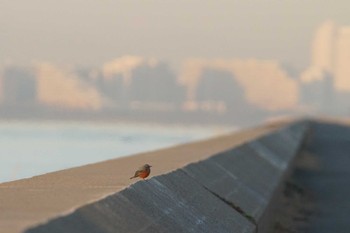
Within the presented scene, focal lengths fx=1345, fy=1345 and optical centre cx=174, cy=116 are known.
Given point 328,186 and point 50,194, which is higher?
point 50,194

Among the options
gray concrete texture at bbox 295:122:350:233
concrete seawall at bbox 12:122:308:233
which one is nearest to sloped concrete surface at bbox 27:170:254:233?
concrete seawall at bbox 12:122:308:233

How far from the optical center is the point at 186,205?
1260 cm

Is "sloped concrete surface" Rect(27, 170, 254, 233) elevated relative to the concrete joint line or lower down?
elevated

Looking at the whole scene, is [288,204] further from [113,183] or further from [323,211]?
[113,183]

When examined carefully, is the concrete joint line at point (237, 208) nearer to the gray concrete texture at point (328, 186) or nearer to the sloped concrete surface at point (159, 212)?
the sloped concrete surface at point (159, 212)

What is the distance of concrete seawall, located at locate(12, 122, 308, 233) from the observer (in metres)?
9.50

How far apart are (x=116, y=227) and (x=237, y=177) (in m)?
10.6

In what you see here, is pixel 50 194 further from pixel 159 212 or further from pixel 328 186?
pixel 328 186

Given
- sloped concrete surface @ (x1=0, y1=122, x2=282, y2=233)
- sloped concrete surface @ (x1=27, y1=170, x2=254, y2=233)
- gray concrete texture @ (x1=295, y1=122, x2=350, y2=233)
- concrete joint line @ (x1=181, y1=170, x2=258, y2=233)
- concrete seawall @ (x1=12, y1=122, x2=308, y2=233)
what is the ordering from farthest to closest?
1. gray concrete texture @ (x1=295, y1=122, x2=350, y2=233)
2. concrete joint line @ (x1=181, y1=170, x2=258, y2=233)
3. concrete seawall @ (x1=12, y1=122, x2=308, y2=233)
4. sloped concrete surface @ (x1=27, y1=170, x2=254, y2=233)
5. sloped concrete surface @ (x1=0, y1=122, x2=282, y2=233)

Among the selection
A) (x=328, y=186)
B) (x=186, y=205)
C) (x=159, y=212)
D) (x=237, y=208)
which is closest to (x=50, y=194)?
(x=159, y=212)

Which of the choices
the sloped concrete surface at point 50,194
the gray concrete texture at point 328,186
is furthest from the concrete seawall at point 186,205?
the gray concrete texture at point 328,186

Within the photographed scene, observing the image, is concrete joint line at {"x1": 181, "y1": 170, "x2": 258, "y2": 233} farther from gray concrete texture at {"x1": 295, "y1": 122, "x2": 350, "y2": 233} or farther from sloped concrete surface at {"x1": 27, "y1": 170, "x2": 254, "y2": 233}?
gray concrete texture at {"x1": 295, "y1": 122, "x2": 350, "y2": 233}

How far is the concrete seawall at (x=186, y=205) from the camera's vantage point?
9.50m

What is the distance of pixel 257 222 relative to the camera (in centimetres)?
1488
